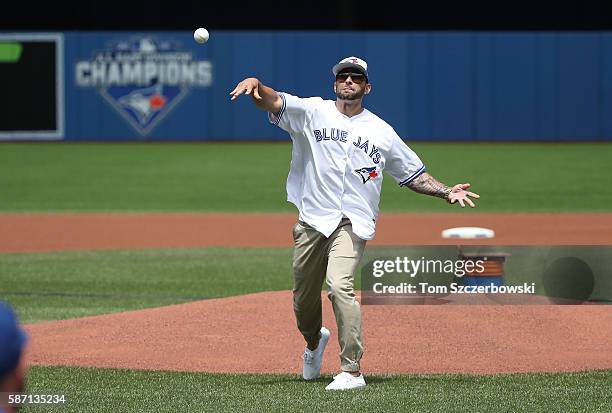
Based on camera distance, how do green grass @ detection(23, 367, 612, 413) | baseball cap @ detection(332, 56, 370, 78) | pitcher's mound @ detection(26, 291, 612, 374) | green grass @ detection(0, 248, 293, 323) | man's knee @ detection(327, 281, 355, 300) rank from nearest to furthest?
1. green grass @ detection(23, 367, 612, 413)
2. man's knee @ detection(327, 281, 355, 300)
3. baseball cap @ detection(332, 56, 370, 78)
4. pitcher's mound @ detection(26, 291, 612, 374)
5. green grass @ detection(0, 248, 293, 323)

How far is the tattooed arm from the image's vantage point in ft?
23.6

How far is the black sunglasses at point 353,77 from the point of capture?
7.04 m

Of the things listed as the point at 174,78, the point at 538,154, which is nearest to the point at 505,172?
the point at 538,154

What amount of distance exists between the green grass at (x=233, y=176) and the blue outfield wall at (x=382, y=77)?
713 millimetres

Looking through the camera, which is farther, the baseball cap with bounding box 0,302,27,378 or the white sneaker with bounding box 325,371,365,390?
the white sneaker with bounding box 325,371,365,390

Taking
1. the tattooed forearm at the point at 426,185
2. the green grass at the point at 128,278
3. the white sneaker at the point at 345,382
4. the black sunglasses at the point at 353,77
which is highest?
the black sunglasses at the point at 353,77

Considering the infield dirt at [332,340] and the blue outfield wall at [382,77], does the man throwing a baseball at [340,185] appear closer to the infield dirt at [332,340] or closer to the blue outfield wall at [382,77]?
the infield dirt at [332,340]

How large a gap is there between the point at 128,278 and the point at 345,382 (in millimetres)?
6966

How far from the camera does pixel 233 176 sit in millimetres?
26562

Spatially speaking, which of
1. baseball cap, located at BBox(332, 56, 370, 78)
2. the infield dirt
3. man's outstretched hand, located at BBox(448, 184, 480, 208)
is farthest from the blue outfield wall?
baseball cap, located at BBox(332, 56, 370, 78)

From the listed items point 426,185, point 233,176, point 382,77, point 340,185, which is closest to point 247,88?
point 340,185

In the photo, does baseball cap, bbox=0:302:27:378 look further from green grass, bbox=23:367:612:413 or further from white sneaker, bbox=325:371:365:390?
white sneaker, bbox=325:371:365:390

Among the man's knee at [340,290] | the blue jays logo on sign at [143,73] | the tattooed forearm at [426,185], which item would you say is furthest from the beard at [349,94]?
the blue jays logo on sign at [143,73]

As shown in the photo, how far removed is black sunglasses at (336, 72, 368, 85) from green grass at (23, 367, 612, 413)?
1.80 metres
